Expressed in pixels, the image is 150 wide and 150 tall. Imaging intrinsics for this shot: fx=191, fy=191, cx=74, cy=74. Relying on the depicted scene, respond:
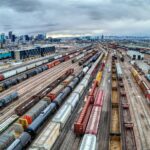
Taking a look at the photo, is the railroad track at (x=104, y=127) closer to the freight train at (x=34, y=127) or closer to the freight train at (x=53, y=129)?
the freight train at (x=53, y=129)

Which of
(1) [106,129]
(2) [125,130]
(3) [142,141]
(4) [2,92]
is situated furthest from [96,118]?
(4) [2,92]

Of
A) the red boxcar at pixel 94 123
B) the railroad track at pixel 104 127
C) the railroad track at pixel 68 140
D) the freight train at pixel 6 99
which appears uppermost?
the red boxcar at pixel 94 123

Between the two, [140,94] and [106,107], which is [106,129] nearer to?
[106,107]

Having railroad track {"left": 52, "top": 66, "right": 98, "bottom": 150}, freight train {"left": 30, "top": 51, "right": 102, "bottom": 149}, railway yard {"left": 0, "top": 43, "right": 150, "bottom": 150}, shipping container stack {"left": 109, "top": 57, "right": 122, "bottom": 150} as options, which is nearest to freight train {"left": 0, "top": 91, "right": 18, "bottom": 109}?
railway yard {"left": 0, "top": 43, "right": 150, "bottom": 150}

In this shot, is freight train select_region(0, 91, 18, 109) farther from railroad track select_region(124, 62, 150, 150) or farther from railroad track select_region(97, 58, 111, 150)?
railroad track select_region(124, 62, 150, 150)

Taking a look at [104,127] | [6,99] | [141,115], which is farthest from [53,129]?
[6,99]

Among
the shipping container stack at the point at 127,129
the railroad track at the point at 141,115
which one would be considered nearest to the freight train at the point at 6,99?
the shipping container stack at the point at 127,129

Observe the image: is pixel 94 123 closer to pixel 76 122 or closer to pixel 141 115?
pixel 76 122

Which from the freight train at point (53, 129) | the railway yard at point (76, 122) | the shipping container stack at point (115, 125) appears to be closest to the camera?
the freight train at point (53, 129)
